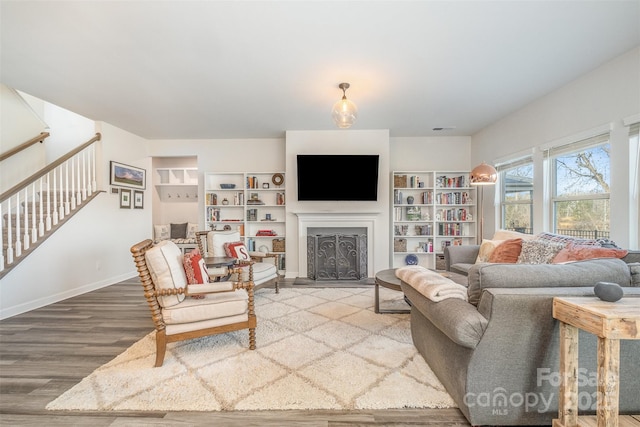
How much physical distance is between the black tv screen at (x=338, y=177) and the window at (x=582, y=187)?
8.08 ft

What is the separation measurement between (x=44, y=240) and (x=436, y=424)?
4.63m

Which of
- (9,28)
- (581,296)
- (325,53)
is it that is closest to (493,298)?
(581,296)

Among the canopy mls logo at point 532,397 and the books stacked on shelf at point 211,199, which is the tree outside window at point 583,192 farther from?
the books stacked on shelf at point 211,199

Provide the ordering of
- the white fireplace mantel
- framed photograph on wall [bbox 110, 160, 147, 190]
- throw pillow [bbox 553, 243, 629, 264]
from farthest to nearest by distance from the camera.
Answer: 1. the white fireplace mantel
2. framed photograph on wall [bbox 110, 160, 147, 190]
3. throw pillow [bbox 553, 243, 629, 264]

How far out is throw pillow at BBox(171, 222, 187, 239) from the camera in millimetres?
6168

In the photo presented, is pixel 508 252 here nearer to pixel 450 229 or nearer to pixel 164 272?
pixel 450 229

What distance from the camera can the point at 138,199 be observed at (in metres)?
4.99

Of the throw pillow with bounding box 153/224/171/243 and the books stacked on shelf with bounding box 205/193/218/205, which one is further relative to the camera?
the throw pillow with bounding box 153/224/171/243

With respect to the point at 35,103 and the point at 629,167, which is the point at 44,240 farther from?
the point at 629,167

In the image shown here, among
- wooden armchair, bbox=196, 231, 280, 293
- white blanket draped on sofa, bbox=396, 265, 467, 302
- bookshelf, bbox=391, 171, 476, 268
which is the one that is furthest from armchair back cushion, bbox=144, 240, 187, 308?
bookshelf, bbox=391, 171, 476, 268

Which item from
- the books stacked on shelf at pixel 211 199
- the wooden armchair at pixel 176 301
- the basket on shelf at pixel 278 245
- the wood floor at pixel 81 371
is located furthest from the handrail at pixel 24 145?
the basket on shelf at pixel 278 245

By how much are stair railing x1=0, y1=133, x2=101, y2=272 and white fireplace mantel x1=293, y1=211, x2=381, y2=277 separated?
333cm

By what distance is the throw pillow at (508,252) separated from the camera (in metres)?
2.97

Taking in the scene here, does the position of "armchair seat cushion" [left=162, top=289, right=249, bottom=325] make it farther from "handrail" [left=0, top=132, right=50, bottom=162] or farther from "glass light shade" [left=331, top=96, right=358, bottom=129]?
"handrail" [left=0, top=132, right=50, bottom=162]
